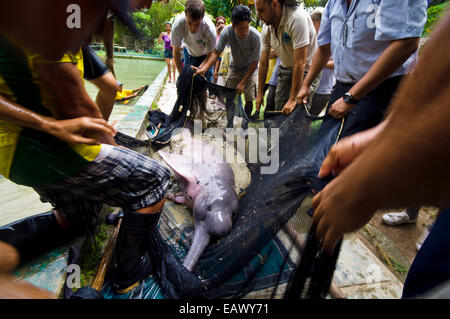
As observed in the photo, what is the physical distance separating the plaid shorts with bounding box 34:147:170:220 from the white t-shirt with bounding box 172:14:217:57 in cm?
406

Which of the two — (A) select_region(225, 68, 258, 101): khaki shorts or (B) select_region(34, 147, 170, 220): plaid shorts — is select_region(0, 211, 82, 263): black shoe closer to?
(B) select_region(34, 147, 170, 220): plaid shorts

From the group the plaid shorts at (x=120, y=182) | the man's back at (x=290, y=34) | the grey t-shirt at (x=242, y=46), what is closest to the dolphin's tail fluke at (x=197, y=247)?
the plaid shorts at (x=120, y=182)

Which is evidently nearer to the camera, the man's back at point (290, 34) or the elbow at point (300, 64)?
the man's back at point (290, 34)

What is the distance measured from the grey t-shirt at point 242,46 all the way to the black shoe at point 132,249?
3.99 meters

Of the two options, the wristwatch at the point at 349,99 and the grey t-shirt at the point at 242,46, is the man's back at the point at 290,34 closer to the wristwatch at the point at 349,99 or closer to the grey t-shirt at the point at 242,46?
the grey t-shirt at the point at 242,46

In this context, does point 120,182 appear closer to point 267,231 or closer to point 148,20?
point 267,231

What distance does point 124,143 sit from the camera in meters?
2.76

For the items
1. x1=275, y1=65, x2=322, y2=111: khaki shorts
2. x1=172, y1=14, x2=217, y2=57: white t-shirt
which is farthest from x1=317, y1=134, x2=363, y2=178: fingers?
x1=172, y1=14, x2=217, y2=57: white t-shirt

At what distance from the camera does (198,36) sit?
4.47 meters

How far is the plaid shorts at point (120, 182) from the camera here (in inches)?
46.3

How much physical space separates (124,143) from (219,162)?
1.36m
